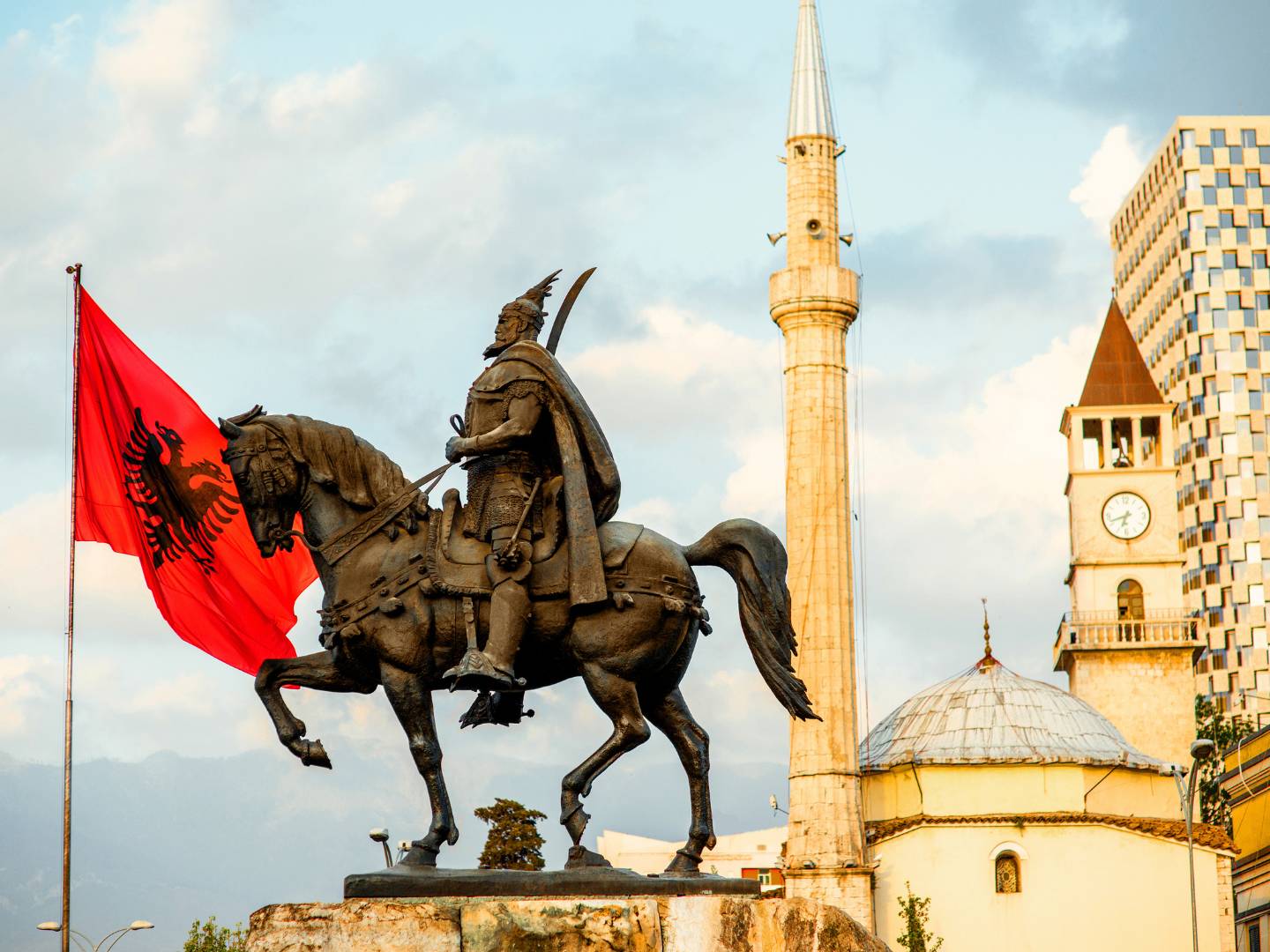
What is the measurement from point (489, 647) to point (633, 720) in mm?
1009

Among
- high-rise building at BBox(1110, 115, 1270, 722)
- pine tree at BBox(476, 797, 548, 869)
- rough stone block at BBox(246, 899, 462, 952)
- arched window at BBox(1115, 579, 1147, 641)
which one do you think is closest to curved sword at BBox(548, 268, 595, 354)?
rough stone block at BBox(246, 899, 462, 952)

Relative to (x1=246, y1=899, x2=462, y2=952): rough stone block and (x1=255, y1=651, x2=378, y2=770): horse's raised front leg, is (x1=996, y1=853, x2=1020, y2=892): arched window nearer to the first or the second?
(x1=255, y1=651, x2=378, y2=770): horse's raised front leg

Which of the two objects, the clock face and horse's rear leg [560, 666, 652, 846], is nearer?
horse's rear leg [560, 666, 652, 846]

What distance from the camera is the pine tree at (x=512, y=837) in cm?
4272

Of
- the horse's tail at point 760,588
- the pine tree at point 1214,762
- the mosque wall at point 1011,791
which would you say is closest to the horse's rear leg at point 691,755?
the horse's tail at point 760,588

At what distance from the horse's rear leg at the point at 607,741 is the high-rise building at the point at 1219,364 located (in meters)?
107

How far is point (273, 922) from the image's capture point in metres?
11.5

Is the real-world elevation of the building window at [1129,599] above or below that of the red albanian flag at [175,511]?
above

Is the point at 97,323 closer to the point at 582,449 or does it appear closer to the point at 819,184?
the point at 582,449

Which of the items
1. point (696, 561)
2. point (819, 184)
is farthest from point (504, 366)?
point (819, 184)

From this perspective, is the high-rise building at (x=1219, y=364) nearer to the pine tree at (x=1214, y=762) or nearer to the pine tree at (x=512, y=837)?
the pine tree at (x=1214, y=762)

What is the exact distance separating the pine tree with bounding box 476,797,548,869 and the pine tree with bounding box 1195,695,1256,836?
34.9m

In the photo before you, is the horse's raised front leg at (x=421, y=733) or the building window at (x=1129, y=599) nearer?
the horse's raised front leg at (x=421, y=733)

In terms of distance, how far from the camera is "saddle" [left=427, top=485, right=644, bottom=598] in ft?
41.4
